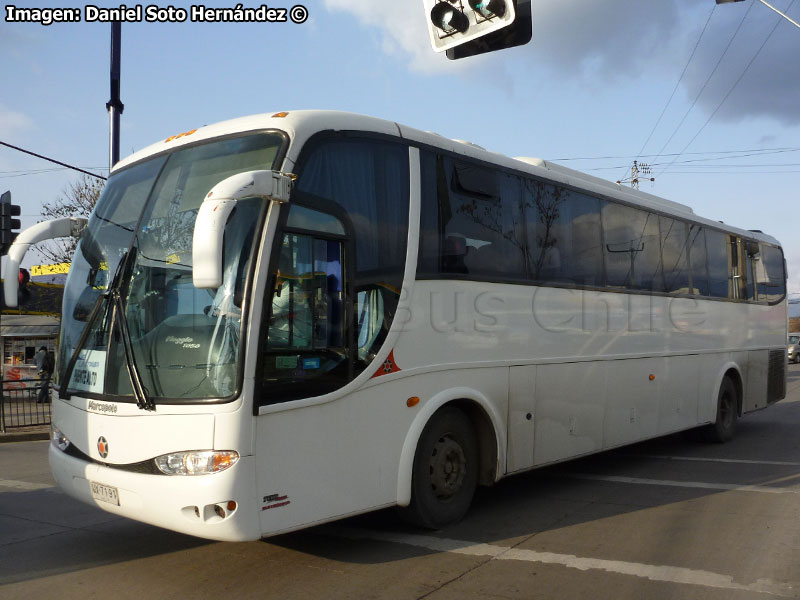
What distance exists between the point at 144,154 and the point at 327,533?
3.74 m

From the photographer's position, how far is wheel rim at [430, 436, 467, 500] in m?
6.73

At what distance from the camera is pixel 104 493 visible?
554cm

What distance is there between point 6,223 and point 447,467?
385 inches

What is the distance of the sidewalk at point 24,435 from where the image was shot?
14805mm

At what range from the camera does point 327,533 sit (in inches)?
266

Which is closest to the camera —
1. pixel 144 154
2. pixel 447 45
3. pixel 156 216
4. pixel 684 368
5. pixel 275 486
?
pixel 275 486

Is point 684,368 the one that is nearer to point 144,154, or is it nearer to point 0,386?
point 144,154

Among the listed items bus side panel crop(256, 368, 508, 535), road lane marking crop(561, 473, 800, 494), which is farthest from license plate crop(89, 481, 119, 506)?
road lane marking crop(561, 473, 800, 494)

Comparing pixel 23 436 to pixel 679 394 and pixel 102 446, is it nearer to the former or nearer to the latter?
pixel 102 446

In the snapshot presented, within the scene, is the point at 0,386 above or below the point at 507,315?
below

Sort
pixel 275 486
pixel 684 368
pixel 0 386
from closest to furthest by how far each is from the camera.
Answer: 1. pixel 275 486
2. pixel 684 368
3. pixel 0 386

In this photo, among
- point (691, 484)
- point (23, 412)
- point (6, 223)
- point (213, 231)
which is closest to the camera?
point (213, 231)

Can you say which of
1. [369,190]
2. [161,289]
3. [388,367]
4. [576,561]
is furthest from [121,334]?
[576,561]

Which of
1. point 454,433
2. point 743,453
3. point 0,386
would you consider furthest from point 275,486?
point 0,386
